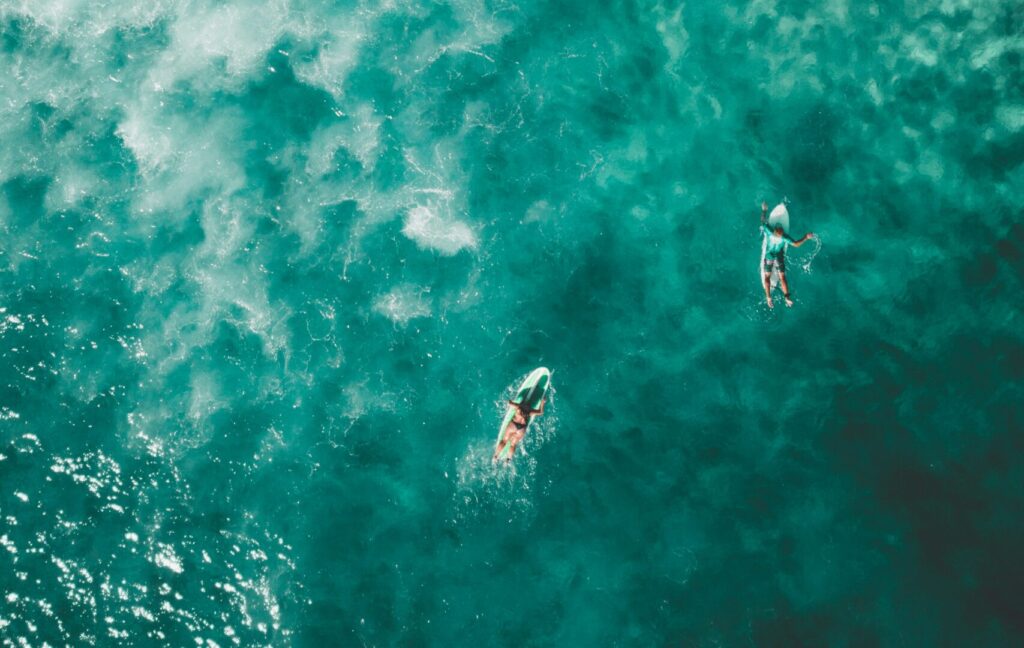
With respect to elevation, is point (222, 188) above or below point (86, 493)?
above

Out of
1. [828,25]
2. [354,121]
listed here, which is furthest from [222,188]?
[828,25]

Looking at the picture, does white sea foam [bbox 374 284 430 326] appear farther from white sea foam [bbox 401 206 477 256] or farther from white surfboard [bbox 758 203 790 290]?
white surfboard [bbox 758 203 790 290]

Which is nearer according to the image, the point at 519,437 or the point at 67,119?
the point at 519,437

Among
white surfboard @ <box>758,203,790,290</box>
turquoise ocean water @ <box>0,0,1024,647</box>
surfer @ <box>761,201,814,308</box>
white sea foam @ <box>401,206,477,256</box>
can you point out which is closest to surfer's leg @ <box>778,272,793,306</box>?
surfer @ <box>761,201,814,308</box>

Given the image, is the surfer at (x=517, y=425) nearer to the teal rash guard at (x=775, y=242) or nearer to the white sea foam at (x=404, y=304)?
the white sea foam at (x=404, y=304)

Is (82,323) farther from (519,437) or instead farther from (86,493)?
(519,437)

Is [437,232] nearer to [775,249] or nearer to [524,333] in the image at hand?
[524,333]

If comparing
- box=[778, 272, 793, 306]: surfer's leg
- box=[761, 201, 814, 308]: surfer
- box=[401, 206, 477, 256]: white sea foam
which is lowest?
box=[778, 272, 793, 306]: surfer's leg
